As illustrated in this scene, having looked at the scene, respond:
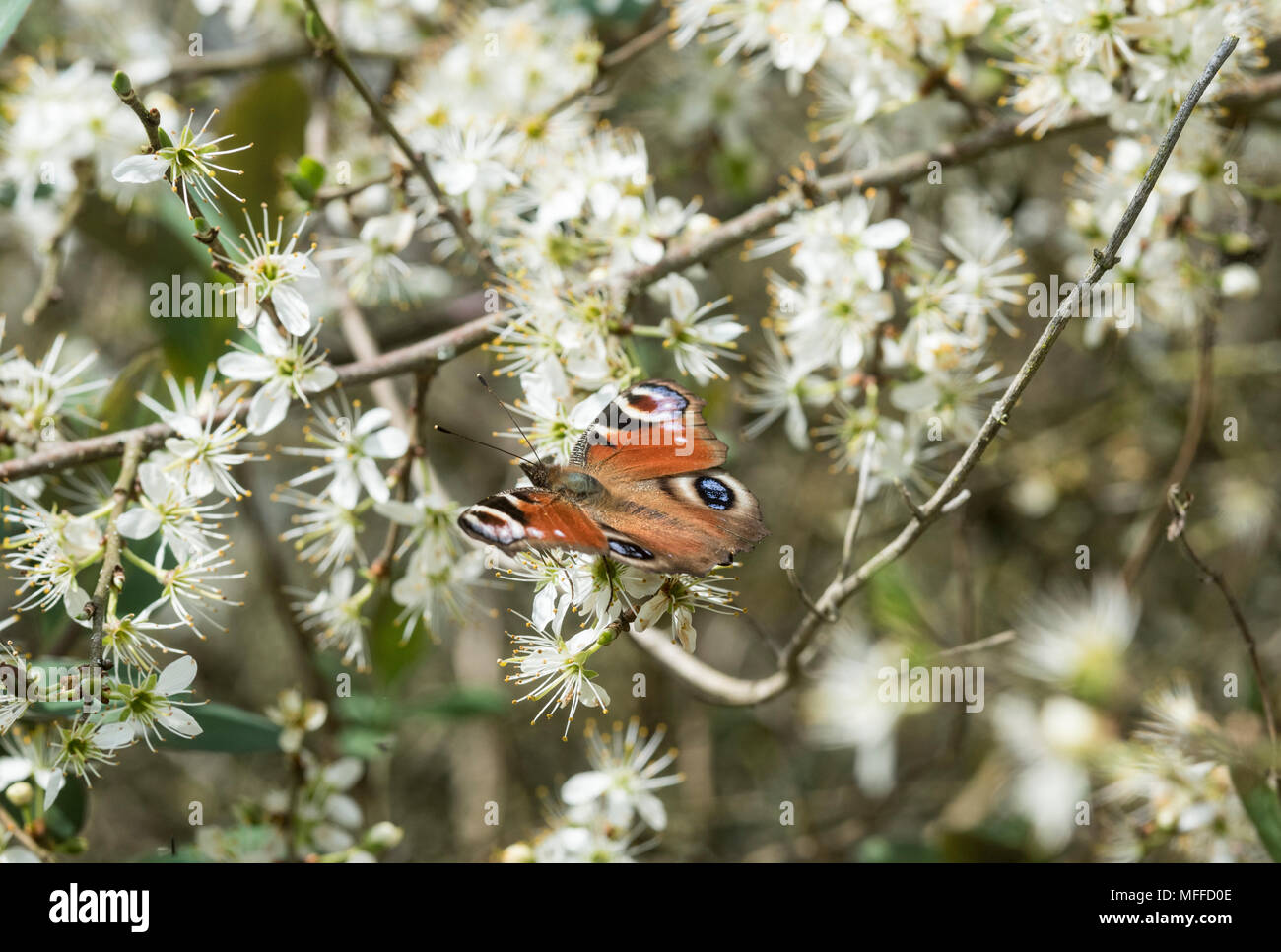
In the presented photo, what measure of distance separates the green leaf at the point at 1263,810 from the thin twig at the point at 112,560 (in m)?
1.78

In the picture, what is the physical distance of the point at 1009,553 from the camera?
11.4 ft

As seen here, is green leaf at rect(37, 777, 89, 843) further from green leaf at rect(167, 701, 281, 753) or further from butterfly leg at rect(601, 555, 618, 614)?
butterfly leg at rect(601, 555, 618, 614)

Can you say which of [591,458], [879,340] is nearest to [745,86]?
[879,340]

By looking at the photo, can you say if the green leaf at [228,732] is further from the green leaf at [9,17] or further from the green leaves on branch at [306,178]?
the green leaf at [9,17]

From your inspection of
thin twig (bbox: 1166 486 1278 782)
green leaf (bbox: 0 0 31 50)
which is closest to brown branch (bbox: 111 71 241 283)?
green leaf (bbox: 0 0 31 50)

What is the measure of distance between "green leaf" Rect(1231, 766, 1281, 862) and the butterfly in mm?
1014

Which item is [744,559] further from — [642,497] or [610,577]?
[610,577]

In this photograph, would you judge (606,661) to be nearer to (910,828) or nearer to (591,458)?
(910,828)

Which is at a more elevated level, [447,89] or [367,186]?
[447,89]

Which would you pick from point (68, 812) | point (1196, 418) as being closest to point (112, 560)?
point (68, 812)

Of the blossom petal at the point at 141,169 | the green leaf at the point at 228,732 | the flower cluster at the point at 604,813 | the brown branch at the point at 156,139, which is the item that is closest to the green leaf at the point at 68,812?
the green leaf at the point at 228,732

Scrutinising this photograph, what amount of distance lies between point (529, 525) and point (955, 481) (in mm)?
564

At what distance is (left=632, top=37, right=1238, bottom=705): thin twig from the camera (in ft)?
4.32

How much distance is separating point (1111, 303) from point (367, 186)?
56.1 inches
